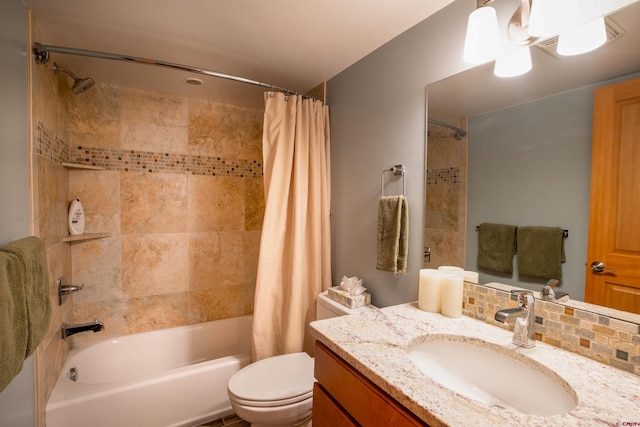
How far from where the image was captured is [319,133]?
2020 millimetres

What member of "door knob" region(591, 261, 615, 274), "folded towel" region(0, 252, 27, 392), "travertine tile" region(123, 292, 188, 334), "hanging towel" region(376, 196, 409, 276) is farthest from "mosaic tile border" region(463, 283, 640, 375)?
"travertine tile" region(123, 292, 188, 334)

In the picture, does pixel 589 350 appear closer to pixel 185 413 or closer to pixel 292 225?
pixel 292 225

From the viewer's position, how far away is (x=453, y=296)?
3.98 feet

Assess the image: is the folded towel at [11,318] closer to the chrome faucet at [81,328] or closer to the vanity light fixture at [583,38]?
the chrome faucet at [81,328]

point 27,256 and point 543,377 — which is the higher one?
point 27,256

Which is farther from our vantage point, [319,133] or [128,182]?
[128,182]

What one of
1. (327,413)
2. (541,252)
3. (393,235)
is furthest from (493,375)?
(393,235)

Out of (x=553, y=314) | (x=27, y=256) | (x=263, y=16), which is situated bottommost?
(x=553, y=314)

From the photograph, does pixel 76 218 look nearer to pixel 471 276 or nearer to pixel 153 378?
pixel 153 378

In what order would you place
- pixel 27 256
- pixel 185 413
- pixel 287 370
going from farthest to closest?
pixel 185 413 < pixel 287 370 < pixel 27 256

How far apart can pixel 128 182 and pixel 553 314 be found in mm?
2603

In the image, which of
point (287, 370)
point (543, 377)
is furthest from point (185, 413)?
point (543, 377)

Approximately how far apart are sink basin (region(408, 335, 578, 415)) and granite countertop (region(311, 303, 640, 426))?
0.03 m

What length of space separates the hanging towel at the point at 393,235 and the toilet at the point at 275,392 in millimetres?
330
